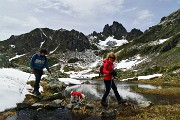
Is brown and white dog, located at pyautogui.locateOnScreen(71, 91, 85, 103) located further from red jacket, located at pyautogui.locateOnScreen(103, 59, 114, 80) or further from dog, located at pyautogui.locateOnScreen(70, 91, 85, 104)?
red jacket, located at pyautogui.locateOnScreen(103, 59, 114, 80)

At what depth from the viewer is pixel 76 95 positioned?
24.7 metres

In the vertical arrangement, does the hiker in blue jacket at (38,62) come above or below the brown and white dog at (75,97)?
above

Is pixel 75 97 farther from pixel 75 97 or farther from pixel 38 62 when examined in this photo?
pixel 38 62

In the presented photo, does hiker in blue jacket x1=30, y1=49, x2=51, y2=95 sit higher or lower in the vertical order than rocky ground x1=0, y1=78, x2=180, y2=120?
higher

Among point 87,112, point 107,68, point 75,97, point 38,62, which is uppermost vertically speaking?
point 38,62

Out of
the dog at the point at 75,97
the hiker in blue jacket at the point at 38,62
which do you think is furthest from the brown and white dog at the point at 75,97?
the hiker in blue jacket at the point at 38,62

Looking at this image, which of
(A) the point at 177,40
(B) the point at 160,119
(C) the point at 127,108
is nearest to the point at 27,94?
(C) the point at 127,108

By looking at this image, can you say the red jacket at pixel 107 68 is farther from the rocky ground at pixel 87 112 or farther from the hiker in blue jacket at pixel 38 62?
the hiker in blue jacket at pixel 38 62

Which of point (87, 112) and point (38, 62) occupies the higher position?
point (38, 62)

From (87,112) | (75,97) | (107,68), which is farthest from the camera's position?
(75,97)

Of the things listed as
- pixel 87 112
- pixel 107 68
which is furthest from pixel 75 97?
pixel 107 68

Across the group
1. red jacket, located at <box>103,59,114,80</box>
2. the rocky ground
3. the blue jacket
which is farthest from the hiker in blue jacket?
red jacket, located at <box>103,59,114,80</box>

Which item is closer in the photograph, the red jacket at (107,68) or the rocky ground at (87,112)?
the rocky ground at (87,112)

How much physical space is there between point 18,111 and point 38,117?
2.93m
